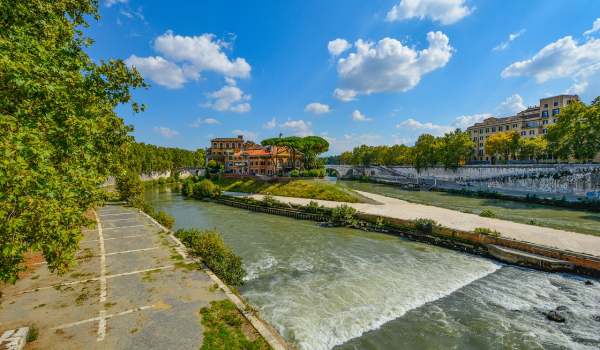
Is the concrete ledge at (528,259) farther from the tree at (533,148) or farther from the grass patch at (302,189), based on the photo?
the tree at (533,148)

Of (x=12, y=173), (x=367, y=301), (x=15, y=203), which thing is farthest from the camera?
(x=367, y=301)

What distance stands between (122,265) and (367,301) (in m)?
12.9

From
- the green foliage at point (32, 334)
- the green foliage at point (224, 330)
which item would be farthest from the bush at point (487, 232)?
the green foliage at point (32, 334)

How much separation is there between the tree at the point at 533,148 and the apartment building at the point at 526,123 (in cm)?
566

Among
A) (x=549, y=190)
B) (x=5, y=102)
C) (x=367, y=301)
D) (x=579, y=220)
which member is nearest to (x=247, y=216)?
(x=367, y=301)

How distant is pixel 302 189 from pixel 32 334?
37.5 meters

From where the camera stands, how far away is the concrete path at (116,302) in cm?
808

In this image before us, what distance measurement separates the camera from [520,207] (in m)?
35.7

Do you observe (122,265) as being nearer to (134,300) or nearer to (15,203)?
(134,300)

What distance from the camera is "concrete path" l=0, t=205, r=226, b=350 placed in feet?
26.5

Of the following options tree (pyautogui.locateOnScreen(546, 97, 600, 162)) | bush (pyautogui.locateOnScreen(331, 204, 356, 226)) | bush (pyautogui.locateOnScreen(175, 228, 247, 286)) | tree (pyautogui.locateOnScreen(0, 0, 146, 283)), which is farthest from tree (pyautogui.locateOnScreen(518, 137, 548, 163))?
tree (pyautogui.locateOnScreen(0, 0, 146, 283))

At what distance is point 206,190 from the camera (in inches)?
1897

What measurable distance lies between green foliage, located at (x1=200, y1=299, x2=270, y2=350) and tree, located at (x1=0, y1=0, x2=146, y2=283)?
4433mm

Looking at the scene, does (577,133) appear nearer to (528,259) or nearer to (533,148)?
(533,148)
